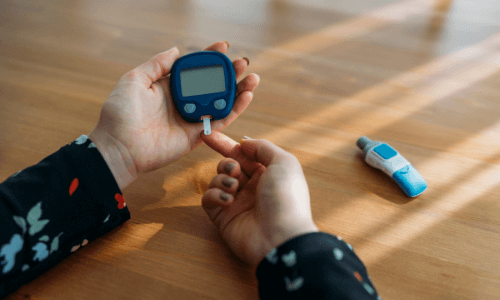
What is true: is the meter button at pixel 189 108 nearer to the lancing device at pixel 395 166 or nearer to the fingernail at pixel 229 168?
the fingernail at pixel 229 168

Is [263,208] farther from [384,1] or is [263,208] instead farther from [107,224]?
[384,1]

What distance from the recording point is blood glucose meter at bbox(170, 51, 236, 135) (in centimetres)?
76

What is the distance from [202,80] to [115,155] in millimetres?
240

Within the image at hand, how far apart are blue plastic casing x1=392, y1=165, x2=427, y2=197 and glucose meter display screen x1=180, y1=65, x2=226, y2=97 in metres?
0.42

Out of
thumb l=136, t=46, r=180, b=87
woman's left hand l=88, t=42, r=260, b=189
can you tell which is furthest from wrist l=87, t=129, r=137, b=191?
thumb l=136, t=46, r=180, b=87

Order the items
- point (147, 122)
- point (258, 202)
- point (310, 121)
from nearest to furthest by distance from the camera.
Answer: point (258, 202), point (147, 122), point (310, 121)

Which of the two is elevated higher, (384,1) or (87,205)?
(384,1)

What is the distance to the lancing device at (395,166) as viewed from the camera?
0.75m

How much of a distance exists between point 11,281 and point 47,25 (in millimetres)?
910

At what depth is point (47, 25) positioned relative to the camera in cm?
118

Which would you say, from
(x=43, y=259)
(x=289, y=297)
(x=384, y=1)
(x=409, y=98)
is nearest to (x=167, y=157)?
(x=43, y=259)

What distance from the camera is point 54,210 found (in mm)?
611

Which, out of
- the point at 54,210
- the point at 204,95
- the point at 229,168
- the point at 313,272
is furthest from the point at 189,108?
the point at 313,272

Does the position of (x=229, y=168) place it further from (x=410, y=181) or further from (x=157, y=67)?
(x=410, y=181)
